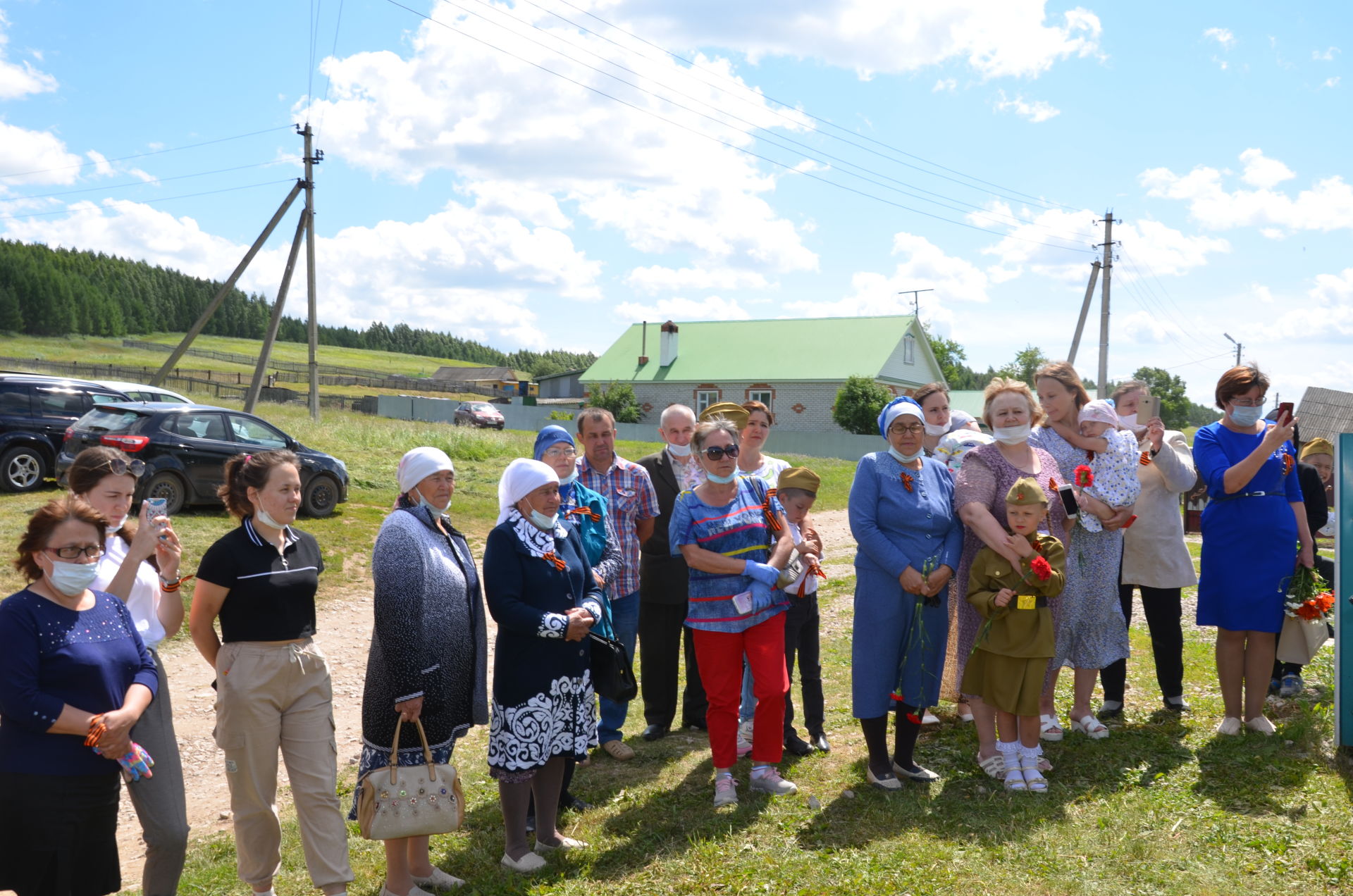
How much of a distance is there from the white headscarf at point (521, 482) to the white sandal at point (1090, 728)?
3469 millimetres

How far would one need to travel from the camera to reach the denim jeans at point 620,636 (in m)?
5.54

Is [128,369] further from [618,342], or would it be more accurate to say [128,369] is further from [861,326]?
[861,326]

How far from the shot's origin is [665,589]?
5812 millimetres

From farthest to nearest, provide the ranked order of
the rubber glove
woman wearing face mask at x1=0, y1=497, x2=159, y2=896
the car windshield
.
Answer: the car windshield < the rubber glove < woman wearing face mask at x1=0, y1=497, x2=159, y2=896

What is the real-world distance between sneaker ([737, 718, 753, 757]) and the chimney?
4130 cm

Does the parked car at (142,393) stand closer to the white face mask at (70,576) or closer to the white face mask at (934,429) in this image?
the white face mask at (934,429)

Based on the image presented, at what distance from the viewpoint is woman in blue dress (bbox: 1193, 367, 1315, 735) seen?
17.6 feet

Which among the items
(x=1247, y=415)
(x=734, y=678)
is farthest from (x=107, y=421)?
(x=1247, y=415)

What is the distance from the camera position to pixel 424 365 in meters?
118

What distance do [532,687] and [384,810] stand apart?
77 cm

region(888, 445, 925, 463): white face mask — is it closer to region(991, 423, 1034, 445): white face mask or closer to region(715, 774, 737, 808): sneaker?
region(991, 423, 1034, 445): white face mask

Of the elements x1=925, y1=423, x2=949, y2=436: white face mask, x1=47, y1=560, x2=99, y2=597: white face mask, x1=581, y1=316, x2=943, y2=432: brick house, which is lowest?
x1=47, y1=560, x2=99, y2=597: white face mask

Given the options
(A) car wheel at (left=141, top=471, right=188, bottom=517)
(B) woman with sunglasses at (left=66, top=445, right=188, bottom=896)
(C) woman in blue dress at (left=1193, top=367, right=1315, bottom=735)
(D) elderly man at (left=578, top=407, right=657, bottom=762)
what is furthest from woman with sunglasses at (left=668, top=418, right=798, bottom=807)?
(A) car wheel at (left=141, top=471, right=188, bottom=517)

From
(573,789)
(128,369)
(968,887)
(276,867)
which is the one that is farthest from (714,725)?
(128,369)
